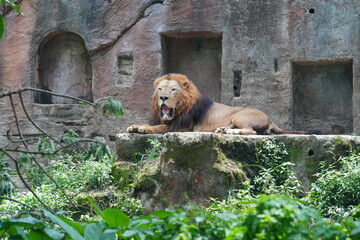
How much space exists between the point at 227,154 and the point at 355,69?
145 inches

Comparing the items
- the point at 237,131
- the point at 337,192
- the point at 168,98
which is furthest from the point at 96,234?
the point at 168,98

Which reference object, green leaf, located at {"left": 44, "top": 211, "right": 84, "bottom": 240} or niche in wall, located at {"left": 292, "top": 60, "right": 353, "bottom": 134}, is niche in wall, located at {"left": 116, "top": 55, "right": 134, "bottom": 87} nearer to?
niche in wall, located at {"left": 292, "top": 60, "right": 353, "bottom": 134}

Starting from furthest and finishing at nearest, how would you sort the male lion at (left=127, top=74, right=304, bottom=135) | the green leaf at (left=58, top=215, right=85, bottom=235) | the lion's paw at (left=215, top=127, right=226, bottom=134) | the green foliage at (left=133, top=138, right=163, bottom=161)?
1. the male lion at (left=127, top=74, right=304, bottom=135)
2. the lion's paw at (left=215, top=127, right=226, bottom=134)
3. the green foliage at (left=133, top=138, right=163, bottom=161)
4. the green leaf at (left=58, top=215, right=85, bottom=235)

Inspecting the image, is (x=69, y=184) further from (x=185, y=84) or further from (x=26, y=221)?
(x=26, y=221)

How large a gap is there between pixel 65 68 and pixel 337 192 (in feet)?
22.1

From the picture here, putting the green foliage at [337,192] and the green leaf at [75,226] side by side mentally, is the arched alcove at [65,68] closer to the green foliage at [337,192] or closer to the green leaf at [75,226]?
the green foliage at [337,192]

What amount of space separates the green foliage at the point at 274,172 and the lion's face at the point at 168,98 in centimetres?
228

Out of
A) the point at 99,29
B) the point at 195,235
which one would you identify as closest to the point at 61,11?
the point at 99,29

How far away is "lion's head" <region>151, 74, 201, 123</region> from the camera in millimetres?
10406

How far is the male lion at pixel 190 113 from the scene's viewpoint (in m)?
10.3

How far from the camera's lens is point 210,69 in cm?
1227

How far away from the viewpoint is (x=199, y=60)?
40.5 ft

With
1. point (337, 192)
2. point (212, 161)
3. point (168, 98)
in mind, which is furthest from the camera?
point (168, 98)

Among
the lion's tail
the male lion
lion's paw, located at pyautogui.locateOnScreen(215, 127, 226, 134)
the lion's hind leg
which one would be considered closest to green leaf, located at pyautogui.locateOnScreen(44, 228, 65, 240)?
Result: the lion's hind leg
